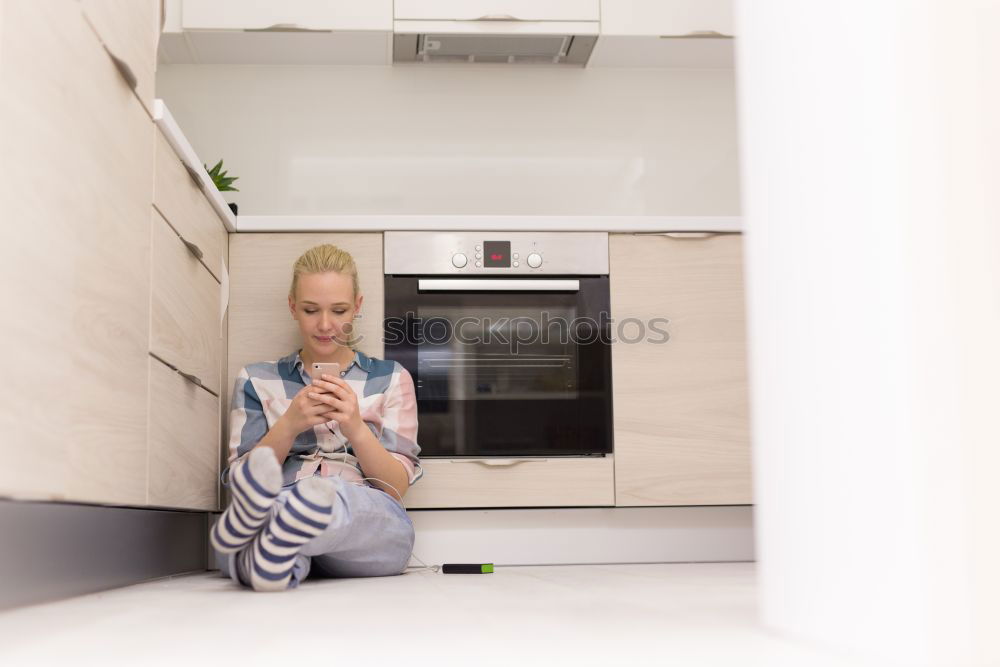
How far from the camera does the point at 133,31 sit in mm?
1711

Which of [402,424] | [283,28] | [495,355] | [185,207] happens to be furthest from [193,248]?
[283,28]

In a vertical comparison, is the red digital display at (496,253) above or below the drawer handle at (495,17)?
below

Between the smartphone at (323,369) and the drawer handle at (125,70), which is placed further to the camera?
the smartphone at (323,369)

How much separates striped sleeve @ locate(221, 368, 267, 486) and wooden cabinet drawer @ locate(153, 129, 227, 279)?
0.29 m

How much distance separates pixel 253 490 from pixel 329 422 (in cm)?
65

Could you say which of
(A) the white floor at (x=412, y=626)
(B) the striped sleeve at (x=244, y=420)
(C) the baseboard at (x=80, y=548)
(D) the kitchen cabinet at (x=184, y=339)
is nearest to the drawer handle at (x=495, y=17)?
(D) the kitchen cabinet at (x=184, y=339)

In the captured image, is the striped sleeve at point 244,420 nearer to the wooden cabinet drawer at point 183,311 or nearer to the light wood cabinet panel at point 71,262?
the wooden cabinet drawer at point 183,311

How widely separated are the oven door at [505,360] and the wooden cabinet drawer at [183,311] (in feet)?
1.43

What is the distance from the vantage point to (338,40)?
2883 mm

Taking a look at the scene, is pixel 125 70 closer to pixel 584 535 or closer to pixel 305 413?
pixel 305 413

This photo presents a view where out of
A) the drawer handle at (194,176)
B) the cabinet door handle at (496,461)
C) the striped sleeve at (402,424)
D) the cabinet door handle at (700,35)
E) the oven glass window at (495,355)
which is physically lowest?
the cabinet door handle at (496,461)

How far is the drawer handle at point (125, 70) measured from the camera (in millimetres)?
1580

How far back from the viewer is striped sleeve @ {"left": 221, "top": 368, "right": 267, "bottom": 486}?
7.16 ft

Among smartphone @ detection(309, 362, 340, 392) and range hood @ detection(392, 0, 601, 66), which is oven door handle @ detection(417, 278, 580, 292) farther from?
range hood @ detection(392, 0, 601, 66)
